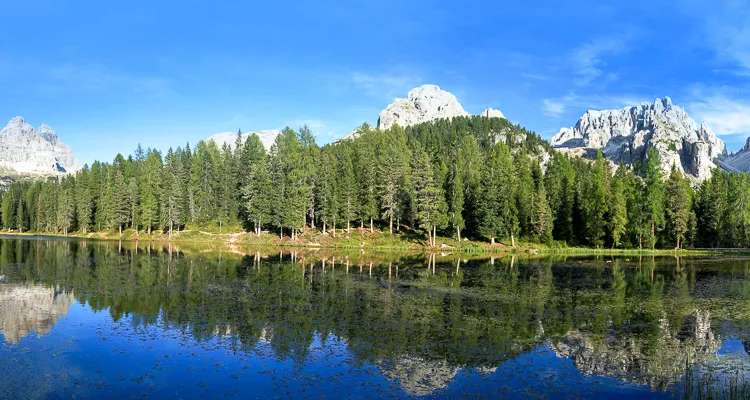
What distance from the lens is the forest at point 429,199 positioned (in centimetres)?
9556

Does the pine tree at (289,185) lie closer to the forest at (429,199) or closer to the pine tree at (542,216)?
the forest at (429,199)

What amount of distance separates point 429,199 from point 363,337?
222 ft

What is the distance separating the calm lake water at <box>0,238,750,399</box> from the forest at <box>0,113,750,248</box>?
161 feet

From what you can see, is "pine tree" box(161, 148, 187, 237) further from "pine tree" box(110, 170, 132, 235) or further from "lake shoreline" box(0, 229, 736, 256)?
"lake shoreline" box(0, 229, 736, 256)

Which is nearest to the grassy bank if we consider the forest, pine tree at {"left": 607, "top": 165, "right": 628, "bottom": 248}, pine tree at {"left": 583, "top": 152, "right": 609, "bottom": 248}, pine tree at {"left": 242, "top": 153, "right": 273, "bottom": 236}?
the forest

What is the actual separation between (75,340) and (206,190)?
10376 cm

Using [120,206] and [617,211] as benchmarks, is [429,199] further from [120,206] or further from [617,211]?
[120,206]

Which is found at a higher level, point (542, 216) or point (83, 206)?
point (83, 206)

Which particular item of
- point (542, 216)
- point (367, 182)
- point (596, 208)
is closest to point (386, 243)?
point (367, 182)

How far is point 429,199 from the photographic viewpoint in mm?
91000

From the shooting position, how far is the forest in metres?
95.6

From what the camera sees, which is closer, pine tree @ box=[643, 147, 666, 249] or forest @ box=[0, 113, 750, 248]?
pine tree @ box=[643, 147, 666, 249]

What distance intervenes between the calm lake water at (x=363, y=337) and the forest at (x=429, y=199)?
49.2 meters

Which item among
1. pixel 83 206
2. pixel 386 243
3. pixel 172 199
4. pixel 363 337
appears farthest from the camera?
pixel 83 206
